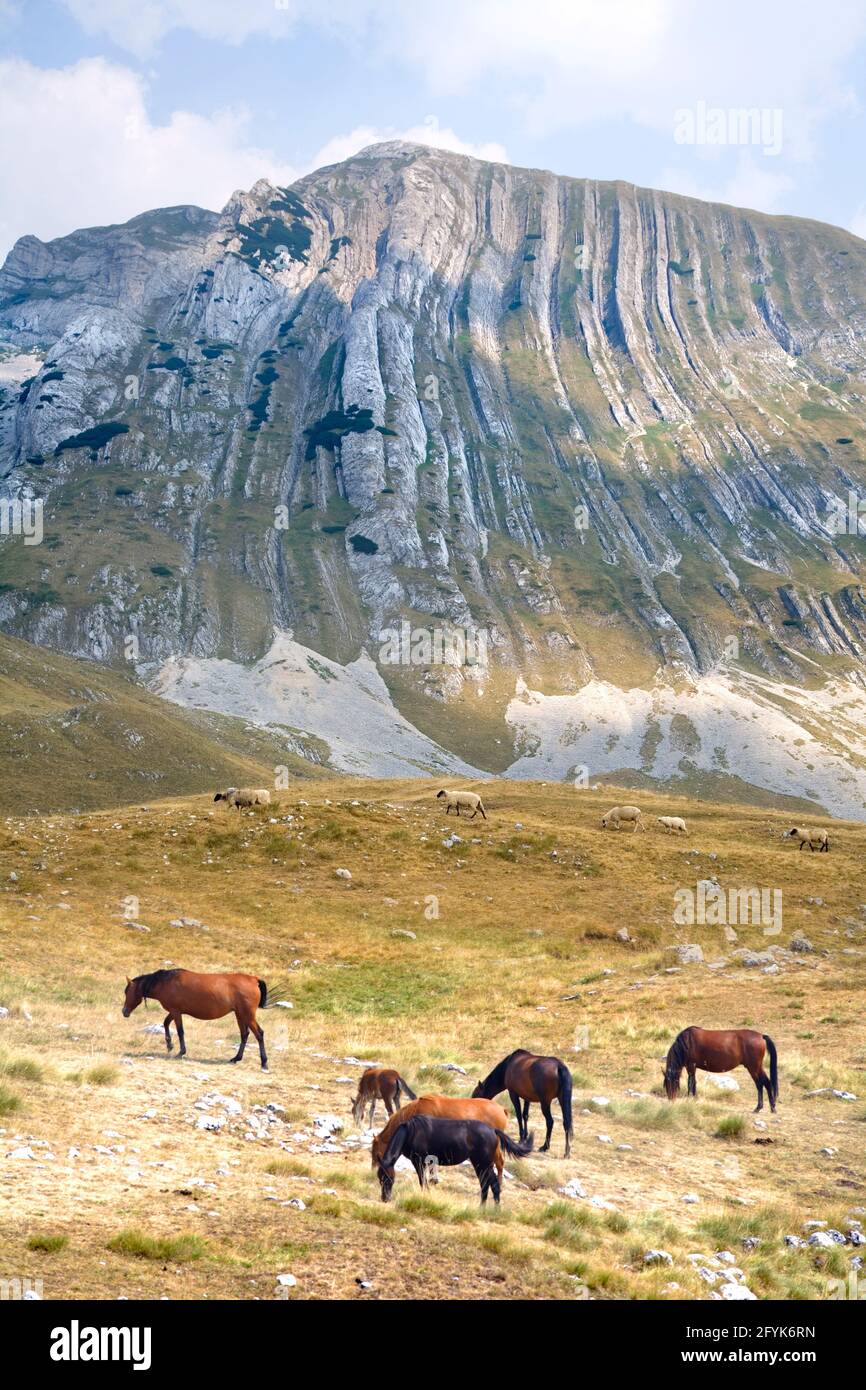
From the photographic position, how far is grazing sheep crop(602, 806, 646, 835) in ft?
217

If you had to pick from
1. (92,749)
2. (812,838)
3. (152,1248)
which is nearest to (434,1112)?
(152,1248)

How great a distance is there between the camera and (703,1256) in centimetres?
1182

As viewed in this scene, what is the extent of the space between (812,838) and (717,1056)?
50.0m

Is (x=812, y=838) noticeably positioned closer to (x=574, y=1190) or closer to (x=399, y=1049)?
(x=399, y=1049)

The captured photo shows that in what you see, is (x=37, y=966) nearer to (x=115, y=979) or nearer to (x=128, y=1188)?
(x=115, y=979)

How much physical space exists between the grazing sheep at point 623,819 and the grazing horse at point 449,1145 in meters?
52.8

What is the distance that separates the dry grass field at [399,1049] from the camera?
10562 mm

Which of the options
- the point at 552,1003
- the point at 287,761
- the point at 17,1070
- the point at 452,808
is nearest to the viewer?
the point at 17,1070

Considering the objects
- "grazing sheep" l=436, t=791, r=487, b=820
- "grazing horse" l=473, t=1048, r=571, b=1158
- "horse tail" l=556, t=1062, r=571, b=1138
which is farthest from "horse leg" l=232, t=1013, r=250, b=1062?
"grazing sheep" l=436, t=791, r=487, b=820

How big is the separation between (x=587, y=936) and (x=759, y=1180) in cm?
2907

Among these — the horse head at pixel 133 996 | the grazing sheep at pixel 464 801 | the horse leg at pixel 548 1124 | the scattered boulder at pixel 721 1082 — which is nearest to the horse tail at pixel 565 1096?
the horse leg at pixel 548 1124

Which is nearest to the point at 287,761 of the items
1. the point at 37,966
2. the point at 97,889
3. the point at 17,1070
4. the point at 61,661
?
the point at 61,661

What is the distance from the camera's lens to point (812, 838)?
216ft

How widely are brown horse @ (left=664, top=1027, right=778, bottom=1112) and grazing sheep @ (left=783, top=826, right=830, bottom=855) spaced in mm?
46584
